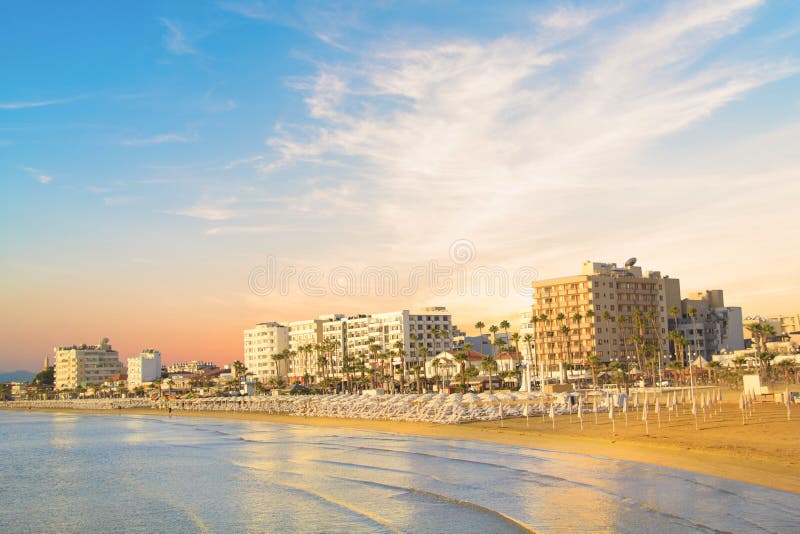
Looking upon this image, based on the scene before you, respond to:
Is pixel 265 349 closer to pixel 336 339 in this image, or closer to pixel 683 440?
pixel 336 339

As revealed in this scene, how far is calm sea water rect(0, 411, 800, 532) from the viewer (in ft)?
72.7

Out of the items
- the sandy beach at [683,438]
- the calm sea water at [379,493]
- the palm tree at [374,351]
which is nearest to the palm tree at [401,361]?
the palm tree at [374,351]

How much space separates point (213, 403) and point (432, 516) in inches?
4100

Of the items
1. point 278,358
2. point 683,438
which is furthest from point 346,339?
point 683,438

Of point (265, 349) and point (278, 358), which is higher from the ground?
point (265, 349)

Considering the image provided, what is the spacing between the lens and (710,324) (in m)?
148

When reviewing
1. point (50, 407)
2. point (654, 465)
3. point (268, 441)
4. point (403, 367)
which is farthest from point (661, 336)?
point (50, 407)

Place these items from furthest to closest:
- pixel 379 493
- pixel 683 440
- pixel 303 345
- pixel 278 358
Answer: pixel 303 345
pixel 278 358
pixel 683 440
pixel 379 493

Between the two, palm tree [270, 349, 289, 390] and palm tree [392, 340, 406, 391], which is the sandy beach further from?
palm tree [270, 349, 289, 390]

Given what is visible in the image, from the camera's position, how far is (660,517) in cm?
2133

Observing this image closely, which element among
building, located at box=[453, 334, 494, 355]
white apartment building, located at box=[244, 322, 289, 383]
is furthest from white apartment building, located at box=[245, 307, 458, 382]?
building, located at box=[453, 334, 494, 355]

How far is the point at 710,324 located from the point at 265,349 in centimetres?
11493

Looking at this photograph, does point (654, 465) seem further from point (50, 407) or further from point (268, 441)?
point (50, 407)

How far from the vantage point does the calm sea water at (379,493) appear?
22.2 meters
